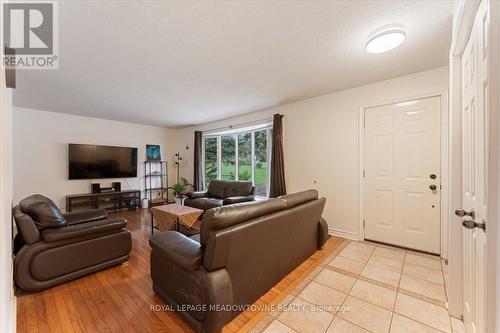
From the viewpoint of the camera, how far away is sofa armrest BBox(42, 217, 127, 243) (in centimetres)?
188

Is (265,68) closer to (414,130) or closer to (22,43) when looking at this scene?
(414,130)

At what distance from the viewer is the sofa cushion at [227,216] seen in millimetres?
1381

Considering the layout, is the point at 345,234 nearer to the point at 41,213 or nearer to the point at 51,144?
the point at 41,213

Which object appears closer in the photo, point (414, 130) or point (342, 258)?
point (342, 258)

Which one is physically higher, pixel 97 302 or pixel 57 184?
pixel 57 184

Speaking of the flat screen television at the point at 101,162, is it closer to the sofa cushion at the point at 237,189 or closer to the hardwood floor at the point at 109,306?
the sofa cushion at the point at 237,189

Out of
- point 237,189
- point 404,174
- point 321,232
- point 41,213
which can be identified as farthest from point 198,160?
point 404,174

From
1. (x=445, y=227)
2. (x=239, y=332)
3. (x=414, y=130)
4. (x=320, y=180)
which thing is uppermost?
(x=414, y=130)

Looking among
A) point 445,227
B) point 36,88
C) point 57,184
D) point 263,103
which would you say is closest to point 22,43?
point 36,88

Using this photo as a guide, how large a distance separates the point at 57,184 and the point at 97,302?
4125 mm

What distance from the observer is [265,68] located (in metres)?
2.49

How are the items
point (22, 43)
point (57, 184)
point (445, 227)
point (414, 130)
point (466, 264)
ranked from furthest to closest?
point (57, 184), point (414, 130), point (445, 227), point (22, 43), point (466, 264)

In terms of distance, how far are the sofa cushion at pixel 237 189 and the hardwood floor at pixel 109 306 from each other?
2256 millimetres

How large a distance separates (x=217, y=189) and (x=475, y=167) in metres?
4.26
